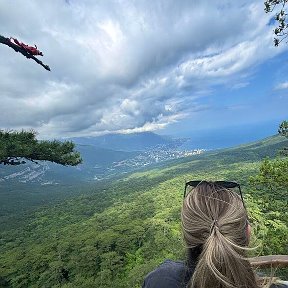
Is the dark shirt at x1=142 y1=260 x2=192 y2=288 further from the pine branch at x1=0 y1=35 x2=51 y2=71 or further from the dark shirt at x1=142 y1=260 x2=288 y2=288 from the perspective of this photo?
the pine branch at x1=0 y1=35 x2=51 y2=71

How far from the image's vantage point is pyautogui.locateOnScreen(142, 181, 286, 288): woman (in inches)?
60.1

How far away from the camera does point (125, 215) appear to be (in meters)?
76.4

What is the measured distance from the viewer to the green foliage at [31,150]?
8.12 m

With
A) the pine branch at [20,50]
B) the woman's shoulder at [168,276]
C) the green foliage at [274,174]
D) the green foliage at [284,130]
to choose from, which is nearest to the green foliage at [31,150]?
the pine branch at [20,50]

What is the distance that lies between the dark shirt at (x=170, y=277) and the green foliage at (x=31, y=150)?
6.89 metres

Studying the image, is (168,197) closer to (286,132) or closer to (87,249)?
(87,249)

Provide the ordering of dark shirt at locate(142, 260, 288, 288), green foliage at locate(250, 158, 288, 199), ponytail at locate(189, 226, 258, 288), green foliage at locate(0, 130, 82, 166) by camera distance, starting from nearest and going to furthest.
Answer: ponytail at locate(189, 226, 258, 288) → dark shirt at locate(142, 260, 288, 288) → green foliage at locate(0, 130, 82, 166) → green foliage at locate(250, 158, 288, 199)

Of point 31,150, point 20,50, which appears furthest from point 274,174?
point 20,50

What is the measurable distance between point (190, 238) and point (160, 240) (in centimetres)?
4473

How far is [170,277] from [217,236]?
0.35m

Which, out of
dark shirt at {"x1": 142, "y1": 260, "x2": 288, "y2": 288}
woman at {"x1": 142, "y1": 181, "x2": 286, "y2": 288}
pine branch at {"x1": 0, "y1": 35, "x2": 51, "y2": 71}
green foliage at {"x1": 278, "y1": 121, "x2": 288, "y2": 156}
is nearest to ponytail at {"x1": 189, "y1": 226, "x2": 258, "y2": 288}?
woman at {"x1": 142, "y1": 181, "x2": 286, "y2": 288}

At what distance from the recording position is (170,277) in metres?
1.70

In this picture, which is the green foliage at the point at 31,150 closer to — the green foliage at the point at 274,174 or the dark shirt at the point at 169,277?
the green foliage at the point at 274,174

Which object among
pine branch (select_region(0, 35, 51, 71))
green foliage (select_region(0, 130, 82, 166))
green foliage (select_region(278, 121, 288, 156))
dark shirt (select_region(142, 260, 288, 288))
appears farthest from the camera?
green foliage (select_region(278, 121, 288, 156))
